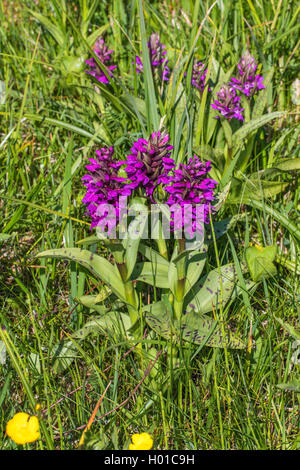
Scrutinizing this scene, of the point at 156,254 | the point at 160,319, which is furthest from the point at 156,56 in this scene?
the point at 160,319

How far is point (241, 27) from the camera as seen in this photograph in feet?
10.5

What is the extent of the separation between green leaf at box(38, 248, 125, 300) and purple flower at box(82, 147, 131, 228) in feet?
0.67

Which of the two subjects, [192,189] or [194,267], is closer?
[192,189]

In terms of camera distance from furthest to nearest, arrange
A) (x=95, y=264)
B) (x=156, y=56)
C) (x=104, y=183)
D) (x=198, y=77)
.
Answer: (x=156, y=56) → (x=198, y=77) → (x=95, y=264) → (x=104, y=183)

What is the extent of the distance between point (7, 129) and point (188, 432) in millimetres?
1965

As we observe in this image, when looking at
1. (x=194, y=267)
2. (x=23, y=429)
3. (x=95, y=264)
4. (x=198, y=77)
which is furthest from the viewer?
(x=198, y=77)

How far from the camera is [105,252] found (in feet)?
7.95

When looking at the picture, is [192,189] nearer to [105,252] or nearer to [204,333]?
[204,333]

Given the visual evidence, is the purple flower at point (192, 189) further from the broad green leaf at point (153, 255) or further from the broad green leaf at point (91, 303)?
the broad green leaf at point (91, 303)

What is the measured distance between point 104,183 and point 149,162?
0.18 m

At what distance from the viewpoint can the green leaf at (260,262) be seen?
6.81 feet

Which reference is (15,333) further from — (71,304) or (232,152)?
(232,152)

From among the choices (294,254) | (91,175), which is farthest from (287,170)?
(91,175)

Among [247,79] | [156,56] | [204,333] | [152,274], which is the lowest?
[204,333]
